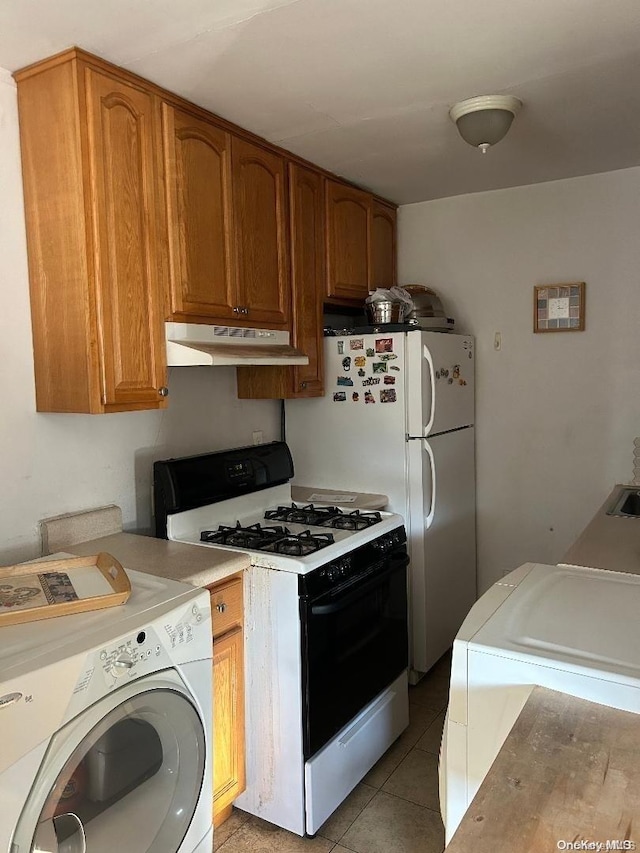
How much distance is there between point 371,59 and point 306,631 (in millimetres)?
1771

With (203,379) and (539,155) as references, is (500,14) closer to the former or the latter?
(539,155)

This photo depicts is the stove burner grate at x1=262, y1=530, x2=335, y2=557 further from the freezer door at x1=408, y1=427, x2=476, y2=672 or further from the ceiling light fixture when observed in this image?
the ceiling light fixture

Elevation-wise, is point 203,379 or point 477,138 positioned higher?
point 477,138

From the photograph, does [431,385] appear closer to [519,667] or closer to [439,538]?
[439,538]

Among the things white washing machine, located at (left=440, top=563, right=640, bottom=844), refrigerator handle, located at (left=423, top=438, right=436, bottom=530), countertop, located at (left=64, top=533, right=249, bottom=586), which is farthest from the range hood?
white washing machine, located at (left=440, top=563, right=640, bottom=844)

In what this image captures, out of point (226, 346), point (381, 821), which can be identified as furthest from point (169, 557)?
point (381, 821)

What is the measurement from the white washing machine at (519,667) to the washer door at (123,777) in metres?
0.69

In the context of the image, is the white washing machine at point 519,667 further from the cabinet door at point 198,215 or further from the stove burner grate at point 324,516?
the cabinet door at point 198,215

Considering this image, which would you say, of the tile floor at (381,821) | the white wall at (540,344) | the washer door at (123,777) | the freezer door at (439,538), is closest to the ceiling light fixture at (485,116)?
→ the white wall at (540,344)

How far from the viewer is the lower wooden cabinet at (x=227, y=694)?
199 cm

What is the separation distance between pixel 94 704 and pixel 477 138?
2.14m

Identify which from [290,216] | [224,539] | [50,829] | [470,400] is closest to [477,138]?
[290,216]

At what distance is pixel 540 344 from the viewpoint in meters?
3.23

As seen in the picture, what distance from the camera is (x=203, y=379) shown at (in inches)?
109
